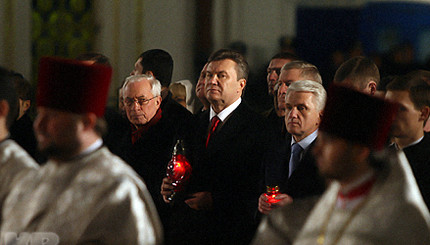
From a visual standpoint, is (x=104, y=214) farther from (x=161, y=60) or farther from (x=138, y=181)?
(x=161, y=60)

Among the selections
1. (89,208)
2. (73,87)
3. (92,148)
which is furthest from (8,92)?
(89,208)

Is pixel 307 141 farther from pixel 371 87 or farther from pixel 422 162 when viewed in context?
pixel 371 87

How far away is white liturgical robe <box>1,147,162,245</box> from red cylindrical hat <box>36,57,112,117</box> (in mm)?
175

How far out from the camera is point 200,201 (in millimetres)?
3783

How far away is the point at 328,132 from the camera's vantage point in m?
2.33

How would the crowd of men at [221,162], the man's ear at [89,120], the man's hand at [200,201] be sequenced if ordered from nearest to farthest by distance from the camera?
the crowd of men at [221,162] < the man's ear at [89,120] < the man's hand at [200,201]

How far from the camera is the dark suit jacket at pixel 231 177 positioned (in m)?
3.79

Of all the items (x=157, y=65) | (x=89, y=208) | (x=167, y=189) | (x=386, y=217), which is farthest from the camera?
(x=157, y=65)

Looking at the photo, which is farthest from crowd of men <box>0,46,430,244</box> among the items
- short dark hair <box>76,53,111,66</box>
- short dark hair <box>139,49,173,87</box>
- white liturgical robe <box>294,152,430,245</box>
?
short dark hair <box>76,53,111,66</box>

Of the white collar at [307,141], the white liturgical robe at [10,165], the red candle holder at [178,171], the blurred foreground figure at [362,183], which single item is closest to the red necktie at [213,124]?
the red candle holder at [178,171]

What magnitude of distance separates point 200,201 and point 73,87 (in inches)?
53.5

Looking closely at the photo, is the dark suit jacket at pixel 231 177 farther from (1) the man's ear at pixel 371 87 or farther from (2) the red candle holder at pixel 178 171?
(1) the man's ear at pixel 371 87

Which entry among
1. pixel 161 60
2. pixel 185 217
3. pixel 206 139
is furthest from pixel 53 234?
pixel 161 60

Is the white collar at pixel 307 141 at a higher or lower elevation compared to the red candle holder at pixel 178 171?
higher
